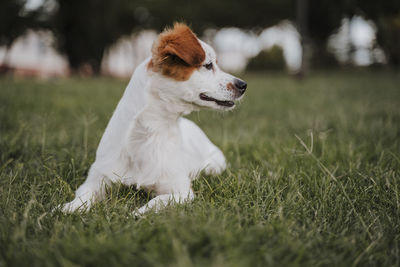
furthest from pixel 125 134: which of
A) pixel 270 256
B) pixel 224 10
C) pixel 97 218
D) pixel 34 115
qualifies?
pixel 224 10

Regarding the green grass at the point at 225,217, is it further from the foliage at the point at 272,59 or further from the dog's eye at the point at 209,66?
the foliage at the point at 272,59

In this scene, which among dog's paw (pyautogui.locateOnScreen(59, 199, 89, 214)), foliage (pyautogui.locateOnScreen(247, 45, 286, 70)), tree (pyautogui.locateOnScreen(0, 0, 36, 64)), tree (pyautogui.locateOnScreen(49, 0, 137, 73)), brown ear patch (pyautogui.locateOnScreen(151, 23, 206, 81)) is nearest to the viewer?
dog's paw (pyautogui.locateOnScreen(59, 199, 89, 214))

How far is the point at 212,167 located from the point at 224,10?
94.7 ft

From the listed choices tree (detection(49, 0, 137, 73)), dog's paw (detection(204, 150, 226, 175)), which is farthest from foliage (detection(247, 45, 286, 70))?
dog's paw (detection(204, 150, 226, 175))

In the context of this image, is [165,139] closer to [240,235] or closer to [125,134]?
[125,134]

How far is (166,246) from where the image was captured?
1372 millimetres

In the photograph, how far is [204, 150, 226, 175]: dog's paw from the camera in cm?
289

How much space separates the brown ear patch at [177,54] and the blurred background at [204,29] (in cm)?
1245

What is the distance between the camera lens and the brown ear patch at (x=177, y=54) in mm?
2115

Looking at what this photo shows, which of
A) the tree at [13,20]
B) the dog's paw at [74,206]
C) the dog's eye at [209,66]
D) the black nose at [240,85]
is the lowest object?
the dog's paw at [74,206]

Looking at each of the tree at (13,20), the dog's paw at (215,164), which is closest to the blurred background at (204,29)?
the tree at (13,20)

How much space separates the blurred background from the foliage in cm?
7

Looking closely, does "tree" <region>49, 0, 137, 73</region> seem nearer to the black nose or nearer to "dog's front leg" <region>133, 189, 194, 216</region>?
the black nose

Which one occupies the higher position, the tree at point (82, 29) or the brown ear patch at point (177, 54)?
the tree at point (82, 29)
